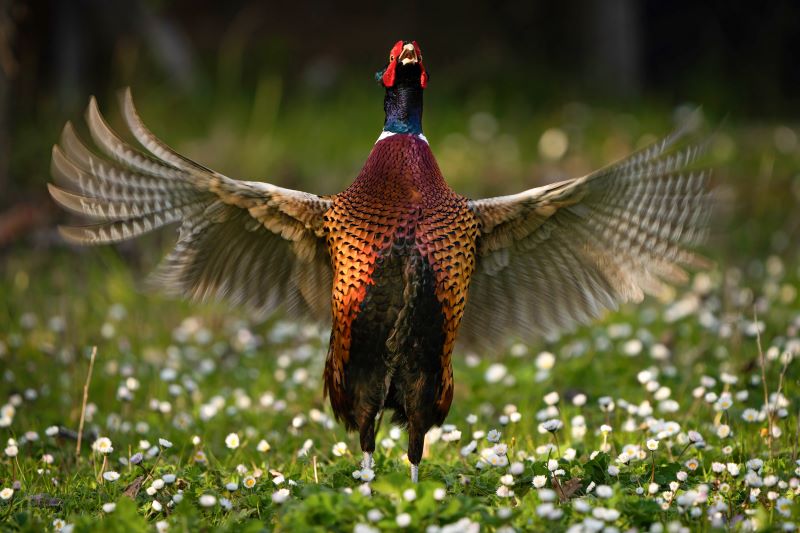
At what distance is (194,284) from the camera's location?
11.6 feet

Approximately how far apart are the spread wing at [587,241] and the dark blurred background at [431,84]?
326 cm

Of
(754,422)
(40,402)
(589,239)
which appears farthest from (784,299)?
(40,402)

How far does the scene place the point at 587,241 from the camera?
11.3 feet

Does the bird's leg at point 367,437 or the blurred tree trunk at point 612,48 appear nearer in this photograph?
the bird's leg at point 367,437

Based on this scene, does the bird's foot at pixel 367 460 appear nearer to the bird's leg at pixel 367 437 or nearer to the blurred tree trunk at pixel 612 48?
the bird's leg at pixel 367 437

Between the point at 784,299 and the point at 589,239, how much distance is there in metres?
2.33

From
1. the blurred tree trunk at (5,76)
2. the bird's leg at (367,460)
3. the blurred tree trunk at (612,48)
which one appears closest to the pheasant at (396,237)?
the bird's leg at (367,460)

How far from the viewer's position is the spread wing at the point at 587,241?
3.21 metres

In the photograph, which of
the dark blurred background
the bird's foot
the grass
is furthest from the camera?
the dark blurred background

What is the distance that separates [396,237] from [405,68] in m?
0.56

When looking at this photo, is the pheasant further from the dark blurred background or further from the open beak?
the dark blurred background

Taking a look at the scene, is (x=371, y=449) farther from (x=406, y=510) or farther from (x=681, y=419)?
(x=681, y=419)

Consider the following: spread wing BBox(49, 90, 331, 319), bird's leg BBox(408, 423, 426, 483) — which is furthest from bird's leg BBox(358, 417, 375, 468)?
spread wing BBox(49, 90, 331, 319)

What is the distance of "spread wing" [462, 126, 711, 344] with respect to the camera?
321 centimetres
